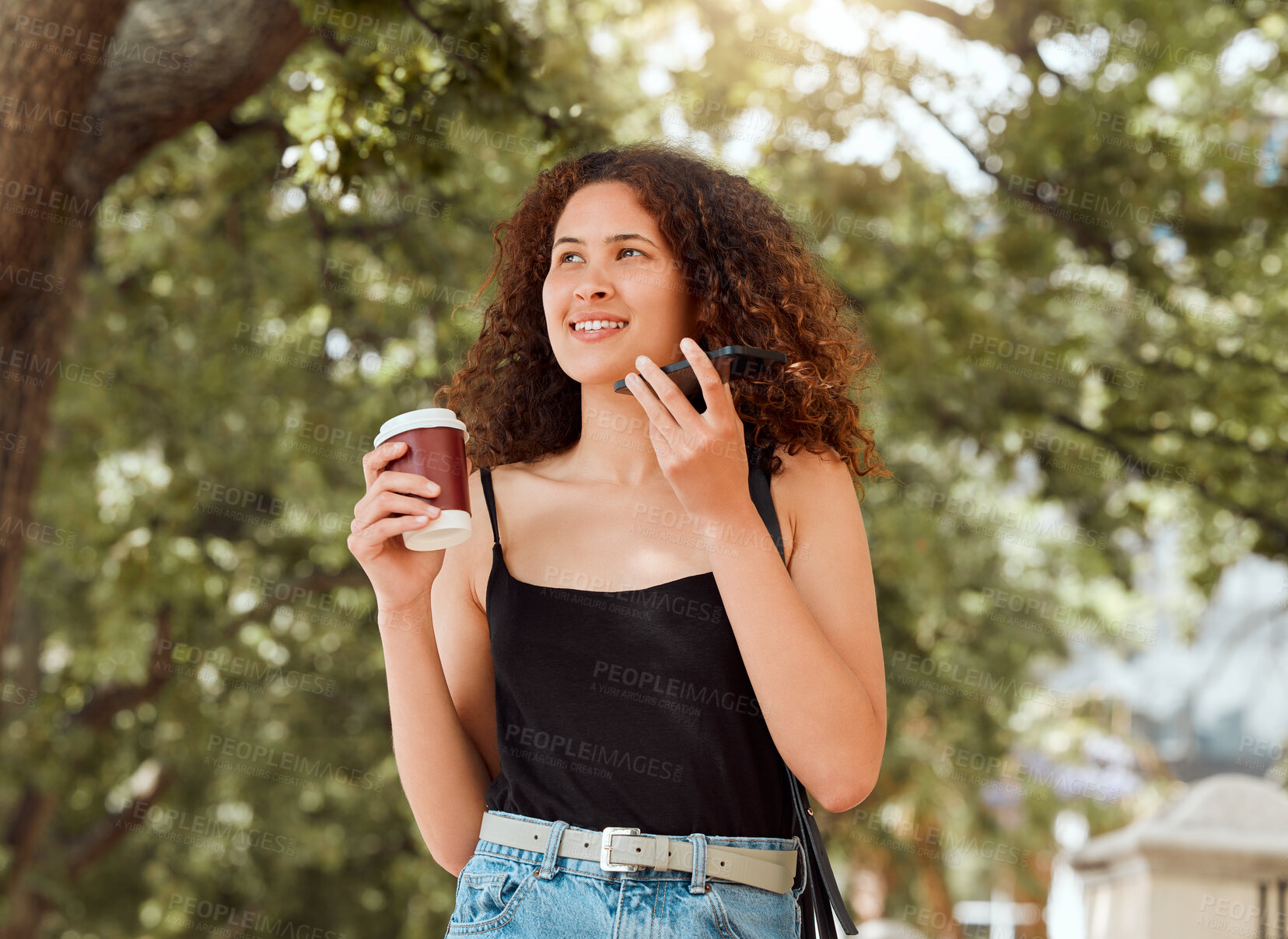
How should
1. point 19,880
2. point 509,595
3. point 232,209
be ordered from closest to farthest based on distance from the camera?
point 509,595
point 232,209
point 19,880

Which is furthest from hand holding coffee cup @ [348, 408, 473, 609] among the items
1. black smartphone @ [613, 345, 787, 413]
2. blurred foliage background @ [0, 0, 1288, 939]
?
blurred foliage background @ [0, 0, 1288, 939]

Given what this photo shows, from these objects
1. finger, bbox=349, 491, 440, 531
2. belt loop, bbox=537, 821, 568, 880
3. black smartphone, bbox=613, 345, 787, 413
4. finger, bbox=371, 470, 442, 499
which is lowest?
belt loop, bbox=537, 821, 568, 880

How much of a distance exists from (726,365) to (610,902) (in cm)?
87

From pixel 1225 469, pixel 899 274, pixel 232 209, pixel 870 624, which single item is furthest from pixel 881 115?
pixel 870 624

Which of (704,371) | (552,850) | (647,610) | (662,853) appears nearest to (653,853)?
(662,853)

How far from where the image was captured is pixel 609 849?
178cm

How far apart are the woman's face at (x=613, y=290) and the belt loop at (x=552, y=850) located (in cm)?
79

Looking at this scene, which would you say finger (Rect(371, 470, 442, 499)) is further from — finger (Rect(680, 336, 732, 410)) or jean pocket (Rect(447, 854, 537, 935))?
jean pocket (Rect(447, 854, 537, 935))

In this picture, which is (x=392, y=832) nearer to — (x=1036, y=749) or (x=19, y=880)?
(x=19, y=880)

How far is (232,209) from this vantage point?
25.7ft

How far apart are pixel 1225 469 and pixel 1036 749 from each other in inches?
280

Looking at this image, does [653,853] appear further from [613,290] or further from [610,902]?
[613,290]

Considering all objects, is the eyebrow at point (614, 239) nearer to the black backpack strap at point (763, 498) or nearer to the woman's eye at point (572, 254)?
the woman's eye at point (572, 254)

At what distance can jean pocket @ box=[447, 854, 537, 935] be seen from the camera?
1.82 m
